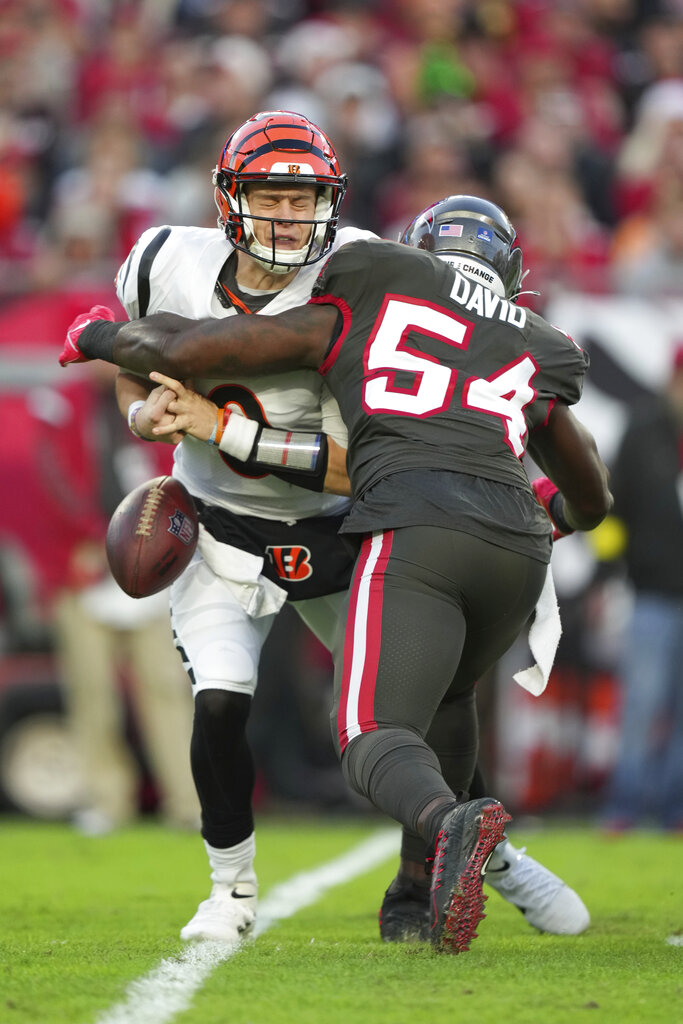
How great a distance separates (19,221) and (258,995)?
25.6 ft

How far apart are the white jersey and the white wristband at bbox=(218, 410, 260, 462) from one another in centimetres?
12

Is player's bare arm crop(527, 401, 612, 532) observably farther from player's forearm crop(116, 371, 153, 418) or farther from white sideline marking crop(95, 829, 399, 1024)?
white sideline marking crop(95, 829, 399, 1024)

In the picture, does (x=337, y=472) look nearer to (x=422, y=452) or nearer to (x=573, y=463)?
(x=422, y=452)

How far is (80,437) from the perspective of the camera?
26.7ft

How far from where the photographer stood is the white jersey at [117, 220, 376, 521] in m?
3.77

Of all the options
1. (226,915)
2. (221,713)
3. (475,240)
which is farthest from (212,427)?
(226,915)

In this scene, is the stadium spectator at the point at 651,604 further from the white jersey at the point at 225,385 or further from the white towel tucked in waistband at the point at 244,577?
the white towel tucked in waistband at the point at 244,577

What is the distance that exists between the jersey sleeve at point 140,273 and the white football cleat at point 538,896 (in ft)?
5.68

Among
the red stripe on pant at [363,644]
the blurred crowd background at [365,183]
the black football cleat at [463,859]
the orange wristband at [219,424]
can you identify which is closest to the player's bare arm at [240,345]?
the orange wristband at [219,424]

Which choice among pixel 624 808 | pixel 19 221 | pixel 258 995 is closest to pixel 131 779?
pixel 624 808

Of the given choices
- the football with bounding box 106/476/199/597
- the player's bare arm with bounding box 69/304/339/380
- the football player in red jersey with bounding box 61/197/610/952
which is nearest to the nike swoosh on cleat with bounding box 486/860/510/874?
the football player in red jersey with bounding box 61/197/610/952

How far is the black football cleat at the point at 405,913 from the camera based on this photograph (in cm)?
377

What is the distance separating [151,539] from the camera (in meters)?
3.72

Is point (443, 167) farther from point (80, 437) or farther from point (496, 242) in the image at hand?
point (496, 242)
